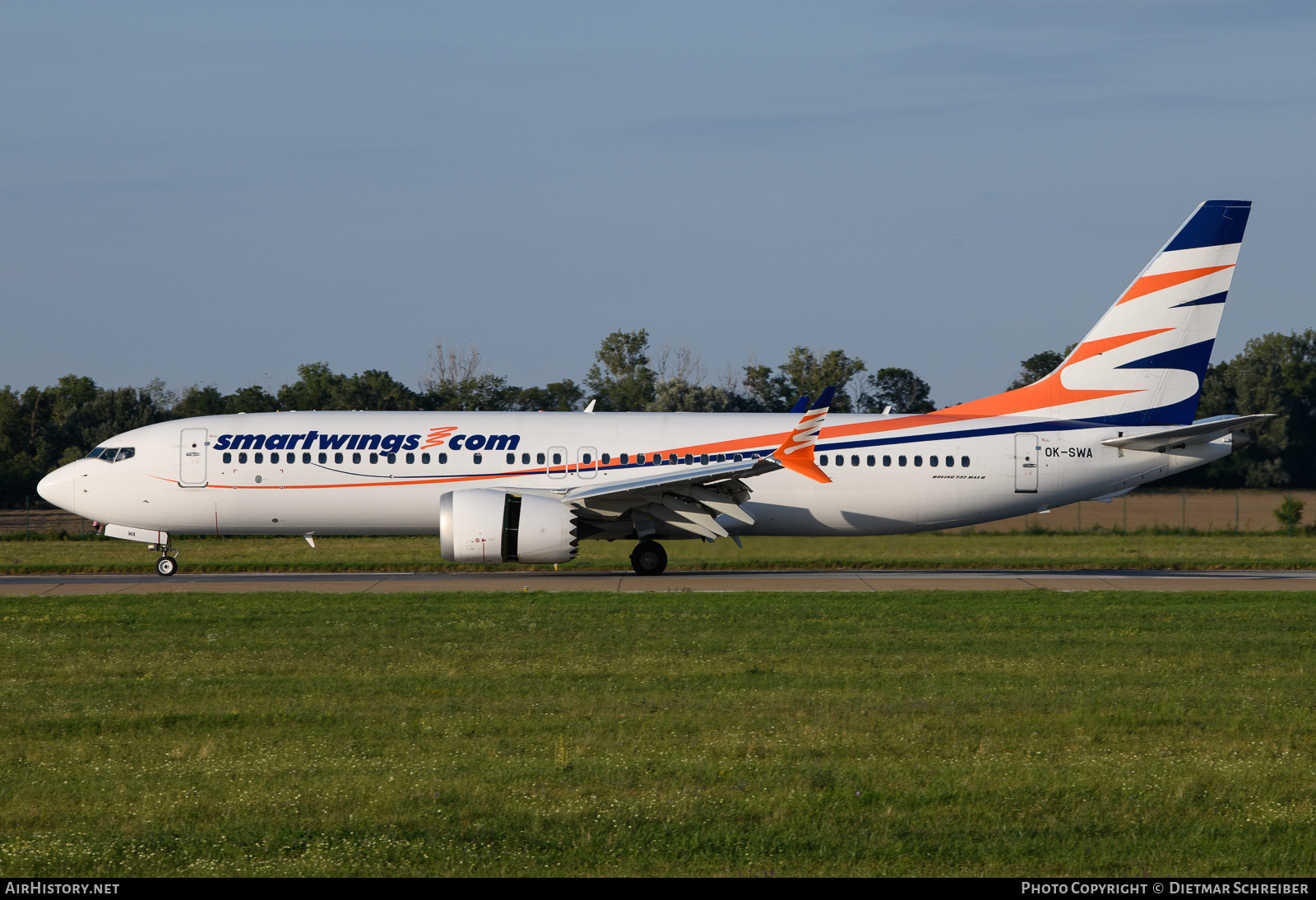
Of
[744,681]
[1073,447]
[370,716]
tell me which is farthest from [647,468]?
[370,716]

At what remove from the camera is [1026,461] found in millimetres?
27734

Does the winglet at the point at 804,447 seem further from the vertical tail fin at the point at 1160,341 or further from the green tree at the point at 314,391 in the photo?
the green tree at the point at 314,391

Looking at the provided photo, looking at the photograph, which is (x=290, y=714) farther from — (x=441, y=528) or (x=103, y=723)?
(x=441, y=528)

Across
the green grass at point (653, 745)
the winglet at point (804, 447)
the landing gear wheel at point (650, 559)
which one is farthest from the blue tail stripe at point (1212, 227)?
the landing gear wheel at point (650, 559)

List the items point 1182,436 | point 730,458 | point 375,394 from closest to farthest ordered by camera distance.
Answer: point 1182,436, point 730,458, point 375,394

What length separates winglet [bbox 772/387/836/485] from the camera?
25.0 metres

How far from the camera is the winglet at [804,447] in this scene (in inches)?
986

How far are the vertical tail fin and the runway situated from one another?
12.6ft

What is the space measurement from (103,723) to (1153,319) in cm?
2399

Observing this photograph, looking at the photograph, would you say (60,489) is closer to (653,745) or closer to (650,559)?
(650,559)

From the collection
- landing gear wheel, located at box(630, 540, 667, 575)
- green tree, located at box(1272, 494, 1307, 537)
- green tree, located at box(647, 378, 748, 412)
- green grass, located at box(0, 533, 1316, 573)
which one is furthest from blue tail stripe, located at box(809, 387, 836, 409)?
green tree, located at box(647, 378, 748, 412)

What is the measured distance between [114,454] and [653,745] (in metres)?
21.1

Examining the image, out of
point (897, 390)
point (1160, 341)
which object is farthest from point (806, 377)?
point (1160, 341)

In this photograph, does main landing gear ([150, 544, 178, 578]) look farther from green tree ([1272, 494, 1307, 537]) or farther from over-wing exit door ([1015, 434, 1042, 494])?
green tree ([1272, 494, 1307, 537])
